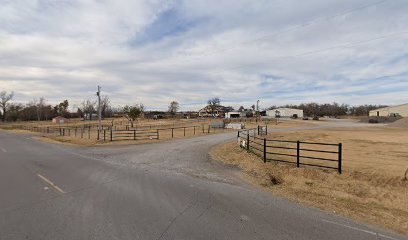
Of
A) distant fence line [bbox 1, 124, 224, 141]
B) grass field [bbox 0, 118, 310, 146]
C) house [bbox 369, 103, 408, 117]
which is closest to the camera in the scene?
grass field [bbox 0, 118, 310, 146]

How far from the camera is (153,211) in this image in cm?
594

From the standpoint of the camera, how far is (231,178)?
32.2 feet

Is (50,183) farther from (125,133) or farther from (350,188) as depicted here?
A: (125,133)

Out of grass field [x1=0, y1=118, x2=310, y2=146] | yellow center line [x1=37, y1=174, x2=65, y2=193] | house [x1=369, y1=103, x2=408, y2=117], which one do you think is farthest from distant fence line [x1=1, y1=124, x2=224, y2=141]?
house [x1=369, y1=103, x2=408, y2=117]

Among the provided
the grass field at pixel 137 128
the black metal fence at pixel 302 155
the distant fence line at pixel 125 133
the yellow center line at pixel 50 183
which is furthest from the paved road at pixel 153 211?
the distant fence line at pixel 125 133

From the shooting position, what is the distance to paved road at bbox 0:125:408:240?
486 cm

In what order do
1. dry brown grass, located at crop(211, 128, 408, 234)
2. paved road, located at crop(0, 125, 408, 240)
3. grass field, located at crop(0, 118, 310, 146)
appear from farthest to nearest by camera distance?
grass field, located at crop(0, 118, 310, 146) → dry brown grass, located at crop(211, 128, 408, 234) → paved road, located at crop(0, 125, 408, 240)

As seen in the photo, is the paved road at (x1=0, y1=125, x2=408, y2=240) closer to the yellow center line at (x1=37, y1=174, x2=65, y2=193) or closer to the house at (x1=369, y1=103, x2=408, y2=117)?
the yellow center line at (x1=37, y1=174, x2=65, y2=193)

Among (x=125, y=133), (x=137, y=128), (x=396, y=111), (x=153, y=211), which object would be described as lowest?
(x=137, y=128)

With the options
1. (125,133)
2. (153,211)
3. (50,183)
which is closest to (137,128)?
(125,133)

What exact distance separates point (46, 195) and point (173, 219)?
4.12m

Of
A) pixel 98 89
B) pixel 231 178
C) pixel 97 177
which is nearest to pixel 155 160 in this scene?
pixel 97 177

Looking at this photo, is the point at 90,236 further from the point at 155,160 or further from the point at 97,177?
the point at 155,160

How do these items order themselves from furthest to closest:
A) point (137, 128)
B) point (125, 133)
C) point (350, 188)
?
point (137, 128) < point (125, 133) < point (350, 188)
